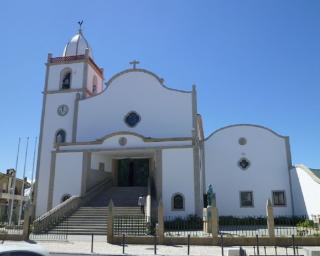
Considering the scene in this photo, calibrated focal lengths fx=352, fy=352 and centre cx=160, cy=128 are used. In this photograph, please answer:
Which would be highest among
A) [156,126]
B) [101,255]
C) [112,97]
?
[112,97]

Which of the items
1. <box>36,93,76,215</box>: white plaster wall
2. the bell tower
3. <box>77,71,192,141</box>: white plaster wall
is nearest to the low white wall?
<box>77,71,192,141</box>: white plaster wall

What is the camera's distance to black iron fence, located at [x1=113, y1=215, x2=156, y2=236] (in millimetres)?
18844

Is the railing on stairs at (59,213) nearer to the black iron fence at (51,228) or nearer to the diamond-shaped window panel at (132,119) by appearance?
the black iron fence at (51,228)

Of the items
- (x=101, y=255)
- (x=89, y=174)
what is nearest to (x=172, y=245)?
(x=101, y=255)

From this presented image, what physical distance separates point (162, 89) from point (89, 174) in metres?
9.34

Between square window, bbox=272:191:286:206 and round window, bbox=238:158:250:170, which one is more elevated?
round window, bbox=238:158:250:170

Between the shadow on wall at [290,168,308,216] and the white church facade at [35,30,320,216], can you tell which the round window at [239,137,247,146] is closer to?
the white church facade at [35,30,320,216]

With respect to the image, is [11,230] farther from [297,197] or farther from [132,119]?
[297,197]

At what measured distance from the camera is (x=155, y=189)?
83.7 feet

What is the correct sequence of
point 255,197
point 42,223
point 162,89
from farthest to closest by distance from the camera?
point 162,89 → point 255,197 → point 42,223

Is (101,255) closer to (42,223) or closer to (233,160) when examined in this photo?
(42,223)

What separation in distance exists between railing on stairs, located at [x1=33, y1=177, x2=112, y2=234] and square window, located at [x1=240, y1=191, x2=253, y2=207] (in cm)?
1123

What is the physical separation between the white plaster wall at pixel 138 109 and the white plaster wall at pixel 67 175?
3.46m

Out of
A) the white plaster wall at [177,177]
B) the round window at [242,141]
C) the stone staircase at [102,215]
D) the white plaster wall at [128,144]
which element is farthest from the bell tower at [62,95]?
the round window at [242,141]
